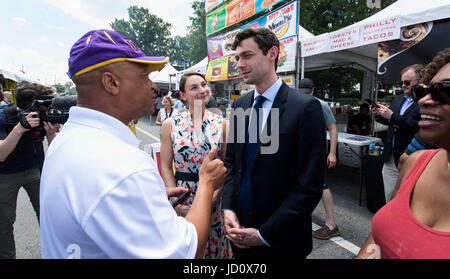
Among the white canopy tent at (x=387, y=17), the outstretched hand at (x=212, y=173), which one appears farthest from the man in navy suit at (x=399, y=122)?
the outstretched hand at (x=212, y=173)

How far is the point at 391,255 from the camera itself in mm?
1017

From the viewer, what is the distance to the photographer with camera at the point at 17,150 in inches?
84.4

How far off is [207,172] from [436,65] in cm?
127

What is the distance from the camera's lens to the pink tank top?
887 mm

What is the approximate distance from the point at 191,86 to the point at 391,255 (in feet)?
6.62

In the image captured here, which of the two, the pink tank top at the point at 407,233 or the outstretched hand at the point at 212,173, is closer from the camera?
the pink tank top at the point at 407,233

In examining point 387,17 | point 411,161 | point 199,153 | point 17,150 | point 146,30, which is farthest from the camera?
point 146,30

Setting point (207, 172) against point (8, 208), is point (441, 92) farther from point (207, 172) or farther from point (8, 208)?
point (8, 208)

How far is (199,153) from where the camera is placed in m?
2.04

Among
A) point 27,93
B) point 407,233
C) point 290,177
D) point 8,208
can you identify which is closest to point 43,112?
point 27,93

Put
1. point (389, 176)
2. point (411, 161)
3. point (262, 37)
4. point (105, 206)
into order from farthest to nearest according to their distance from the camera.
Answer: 1. point (389, 176)
2. point (262, 37)
3. point (411, 161)
4. point (105, 206)

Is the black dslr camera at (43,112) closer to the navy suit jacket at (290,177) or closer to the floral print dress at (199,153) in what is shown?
the floral print dress at (199,153)

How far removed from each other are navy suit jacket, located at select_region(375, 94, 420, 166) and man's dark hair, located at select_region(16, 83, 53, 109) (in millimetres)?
4243

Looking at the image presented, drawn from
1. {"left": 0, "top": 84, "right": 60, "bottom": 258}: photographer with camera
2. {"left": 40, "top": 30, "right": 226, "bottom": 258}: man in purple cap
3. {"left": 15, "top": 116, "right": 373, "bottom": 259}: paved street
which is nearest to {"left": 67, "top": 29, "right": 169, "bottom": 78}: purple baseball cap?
{"left": 40, "top": 30, "right": 226, "bottom": 258}: man in purple cap
